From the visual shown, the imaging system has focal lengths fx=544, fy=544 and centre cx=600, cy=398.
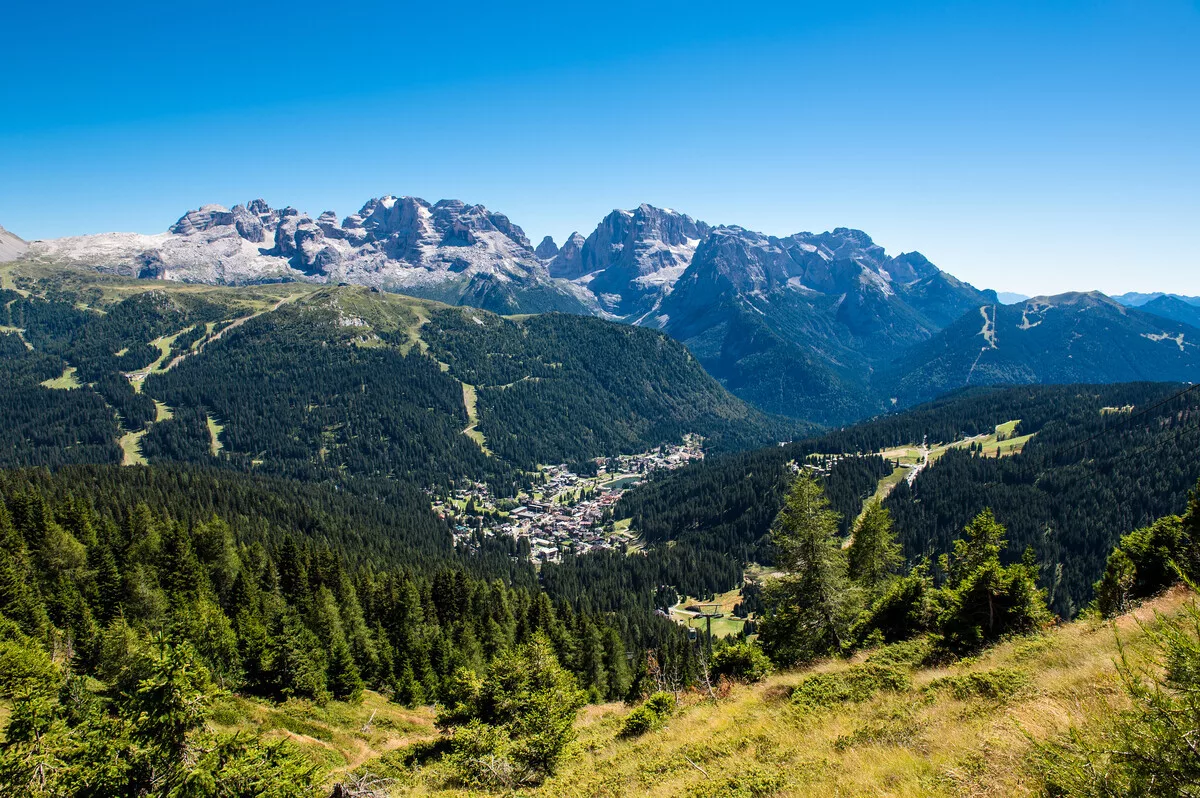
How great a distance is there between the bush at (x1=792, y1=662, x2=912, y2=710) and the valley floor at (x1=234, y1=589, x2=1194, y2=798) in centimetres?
63

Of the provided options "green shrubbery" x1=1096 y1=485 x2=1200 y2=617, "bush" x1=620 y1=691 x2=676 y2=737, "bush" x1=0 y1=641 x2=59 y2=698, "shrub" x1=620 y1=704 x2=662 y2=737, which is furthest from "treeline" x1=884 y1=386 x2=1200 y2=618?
"bush" x1=0 y1=641 x2=59 y2=698

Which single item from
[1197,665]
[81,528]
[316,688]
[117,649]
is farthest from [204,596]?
[1197,665]

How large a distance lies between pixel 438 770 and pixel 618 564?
14728 centimetres

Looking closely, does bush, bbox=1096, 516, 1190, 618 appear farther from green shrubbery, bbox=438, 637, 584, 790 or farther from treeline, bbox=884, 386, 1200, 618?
treeline, bbox=884, 386, 1200, 618

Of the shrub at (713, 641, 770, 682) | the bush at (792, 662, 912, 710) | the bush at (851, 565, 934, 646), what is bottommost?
the shrub at (713, 641, 770, 682)

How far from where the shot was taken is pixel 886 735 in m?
19.9

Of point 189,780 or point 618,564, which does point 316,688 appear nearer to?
point 189,780

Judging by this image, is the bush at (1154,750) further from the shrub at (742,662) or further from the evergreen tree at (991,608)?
the shrub at (742,662)

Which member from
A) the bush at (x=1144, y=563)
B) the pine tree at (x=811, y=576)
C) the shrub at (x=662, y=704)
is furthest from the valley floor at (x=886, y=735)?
the bush at (x=1144, y=563)

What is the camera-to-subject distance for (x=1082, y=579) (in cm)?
14525

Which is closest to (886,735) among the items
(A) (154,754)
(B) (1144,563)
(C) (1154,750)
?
(C) (1154,750)

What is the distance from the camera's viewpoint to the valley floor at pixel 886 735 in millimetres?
15320

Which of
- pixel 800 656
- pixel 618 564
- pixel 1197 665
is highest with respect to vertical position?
pixel 1197 665

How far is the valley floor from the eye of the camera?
50.3 feet
